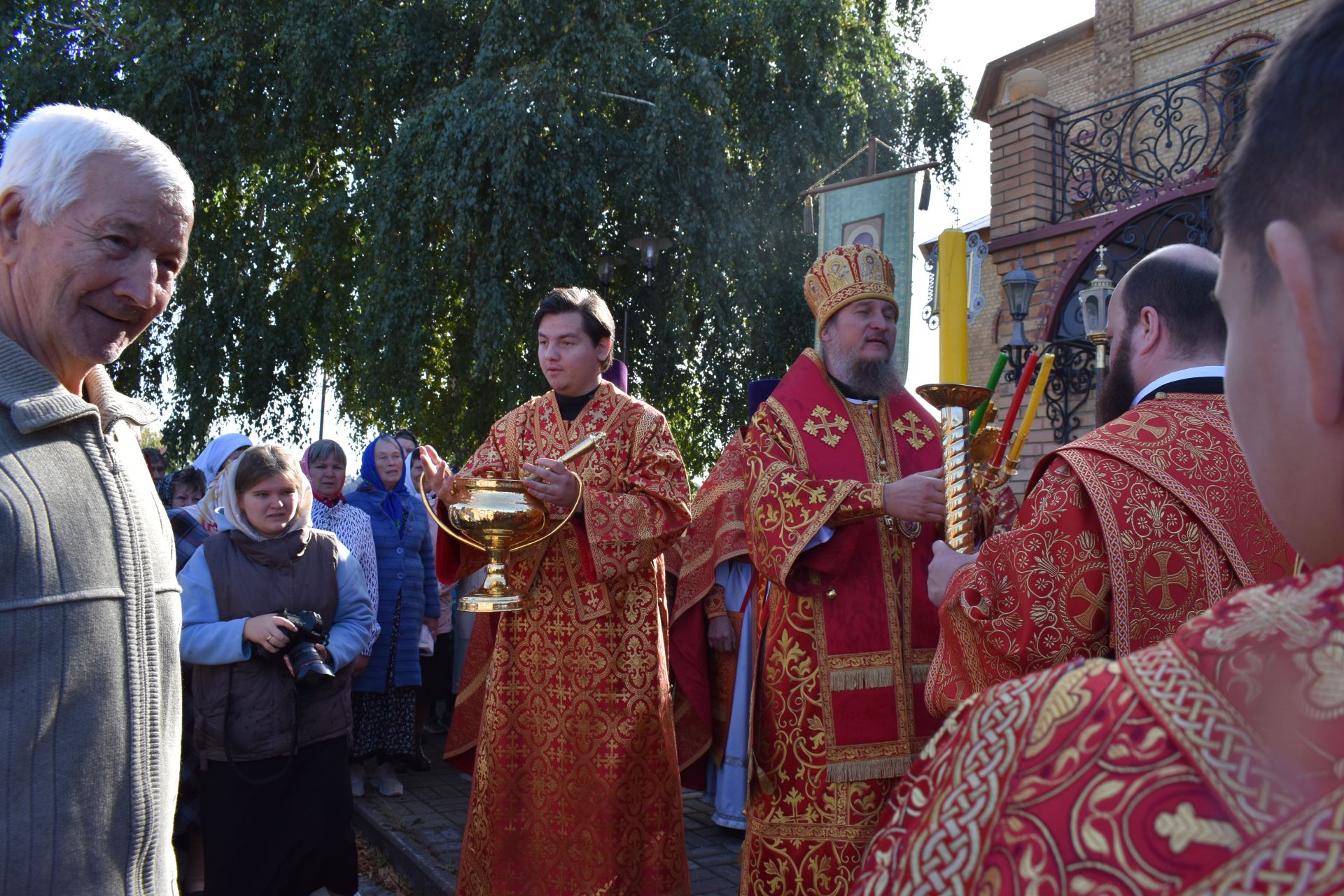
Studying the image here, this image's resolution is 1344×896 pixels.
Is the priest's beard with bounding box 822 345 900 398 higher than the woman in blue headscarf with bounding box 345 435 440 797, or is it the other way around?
the priest's beard with bounding box 822 345 900 398

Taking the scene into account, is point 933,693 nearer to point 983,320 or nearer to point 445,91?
point 445,91

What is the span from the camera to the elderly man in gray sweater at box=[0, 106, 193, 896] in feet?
4.68

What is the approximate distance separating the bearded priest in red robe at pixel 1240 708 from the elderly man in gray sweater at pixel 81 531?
3.98ft

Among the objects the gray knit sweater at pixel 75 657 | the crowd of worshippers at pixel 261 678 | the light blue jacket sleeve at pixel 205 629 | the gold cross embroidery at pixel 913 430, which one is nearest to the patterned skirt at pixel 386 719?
the crowd of worshippers at pixel 261 678

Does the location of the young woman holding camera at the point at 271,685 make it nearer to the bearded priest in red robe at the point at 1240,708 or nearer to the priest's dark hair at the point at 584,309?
the priest's dark hair at the point at 584,309

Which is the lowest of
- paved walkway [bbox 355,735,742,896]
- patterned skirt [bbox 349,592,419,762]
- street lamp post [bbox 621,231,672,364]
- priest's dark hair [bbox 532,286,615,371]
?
paved walkway [bbox 355,735,742,896]

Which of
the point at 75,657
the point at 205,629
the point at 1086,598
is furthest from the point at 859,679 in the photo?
the point at 75,657

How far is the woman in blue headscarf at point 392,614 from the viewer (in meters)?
6.09

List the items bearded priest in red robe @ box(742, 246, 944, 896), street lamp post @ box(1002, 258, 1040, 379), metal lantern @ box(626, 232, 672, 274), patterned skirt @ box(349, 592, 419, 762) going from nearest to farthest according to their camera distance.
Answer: bearded priest in red robe @ box(742, 246, 944, 896) < patterned skirt @ box(349, 592, 419, 762) < street lamp post @ box(1002, 258, 1040, 379) < metal lantern @ box(626, 232, 672, 274)

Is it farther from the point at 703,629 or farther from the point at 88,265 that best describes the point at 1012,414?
the point at 703,629

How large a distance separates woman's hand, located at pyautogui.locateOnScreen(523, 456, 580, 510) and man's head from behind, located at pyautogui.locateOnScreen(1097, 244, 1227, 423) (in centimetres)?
194

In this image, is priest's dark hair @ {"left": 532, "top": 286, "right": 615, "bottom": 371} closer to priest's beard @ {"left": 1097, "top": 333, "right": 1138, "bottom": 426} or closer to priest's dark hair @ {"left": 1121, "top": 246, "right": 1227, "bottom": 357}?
priest's beard @ {"left": 1097, "top": 333, "right": 1138, "bottom": 426}

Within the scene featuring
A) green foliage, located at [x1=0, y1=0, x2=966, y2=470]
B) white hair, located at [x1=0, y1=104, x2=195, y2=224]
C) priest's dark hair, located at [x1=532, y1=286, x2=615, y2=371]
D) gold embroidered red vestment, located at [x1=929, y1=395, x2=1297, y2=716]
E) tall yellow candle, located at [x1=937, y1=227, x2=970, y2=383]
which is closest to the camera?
white hair, located at [x1=0, y1=104, x2=195, y2=224]

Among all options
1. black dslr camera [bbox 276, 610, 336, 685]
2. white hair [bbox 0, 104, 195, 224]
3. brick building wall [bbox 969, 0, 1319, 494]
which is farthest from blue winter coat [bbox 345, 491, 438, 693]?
white hair [bbox 0, 104, 195, 224]
